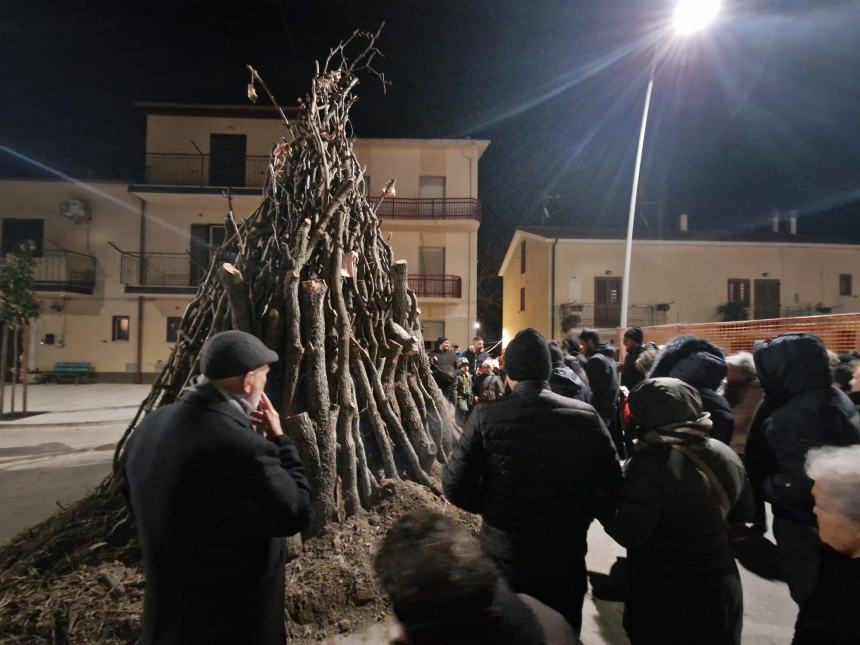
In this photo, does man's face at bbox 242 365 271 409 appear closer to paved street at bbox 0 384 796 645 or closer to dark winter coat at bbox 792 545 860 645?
paved street at bbox 0 384 796 645

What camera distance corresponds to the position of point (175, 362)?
4.11 metres

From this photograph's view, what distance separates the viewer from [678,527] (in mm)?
1863

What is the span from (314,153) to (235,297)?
2.21 metres

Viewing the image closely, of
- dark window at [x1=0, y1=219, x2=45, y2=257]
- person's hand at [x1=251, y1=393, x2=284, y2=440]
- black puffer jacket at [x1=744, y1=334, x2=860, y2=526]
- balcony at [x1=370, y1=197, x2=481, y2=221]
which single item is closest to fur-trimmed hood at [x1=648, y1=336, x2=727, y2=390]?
black puffer jacket at [x1=744, y1=334, x2=860, y2=526]

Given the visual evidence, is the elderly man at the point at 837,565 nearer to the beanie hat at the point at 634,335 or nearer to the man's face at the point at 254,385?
the man's face at the point at 254,385

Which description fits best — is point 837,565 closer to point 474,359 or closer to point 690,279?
point 474,359

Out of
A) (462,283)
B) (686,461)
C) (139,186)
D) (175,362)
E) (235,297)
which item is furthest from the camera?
(462,283)

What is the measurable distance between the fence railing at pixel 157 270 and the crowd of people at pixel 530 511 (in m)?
20.8

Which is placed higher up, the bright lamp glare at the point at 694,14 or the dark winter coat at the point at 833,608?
the bright lamp glare at the point at 694,14

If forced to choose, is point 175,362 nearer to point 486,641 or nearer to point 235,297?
point 235,297

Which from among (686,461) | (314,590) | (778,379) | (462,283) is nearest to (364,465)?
(314,590)

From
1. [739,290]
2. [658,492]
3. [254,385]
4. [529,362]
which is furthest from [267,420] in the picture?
[739,290]

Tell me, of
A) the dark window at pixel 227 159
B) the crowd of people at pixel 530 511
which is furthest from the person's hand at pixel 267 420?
the dark window at pixel 227 159

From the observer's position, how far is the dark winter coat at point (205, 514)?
156cm
